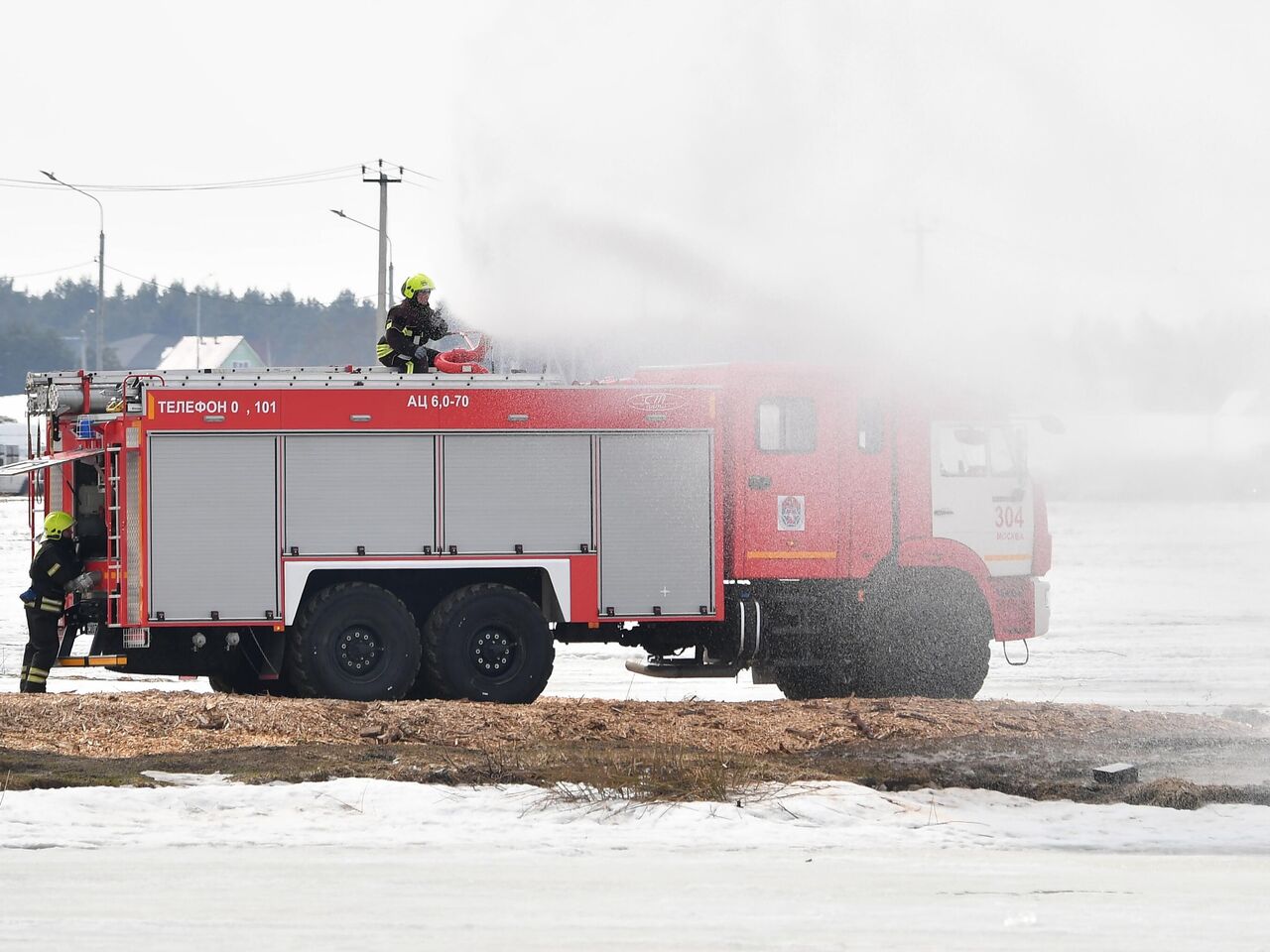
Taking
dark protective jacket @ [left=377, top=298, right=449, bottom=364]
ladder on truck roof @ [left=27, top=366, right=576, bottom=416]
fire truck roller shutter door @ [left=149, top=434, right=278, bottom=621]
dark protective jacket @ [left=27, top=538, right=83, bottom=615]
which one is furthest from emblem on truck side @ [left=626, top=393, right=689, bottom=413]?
dark protective jacket @ [left=27, top=538, right=83, bottom=615]

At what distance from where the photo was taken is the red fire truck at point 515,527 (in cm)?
1330

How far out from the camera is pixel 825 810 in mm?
9047

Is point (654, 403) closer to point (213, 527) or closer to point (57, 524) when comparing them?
point (213, 527)

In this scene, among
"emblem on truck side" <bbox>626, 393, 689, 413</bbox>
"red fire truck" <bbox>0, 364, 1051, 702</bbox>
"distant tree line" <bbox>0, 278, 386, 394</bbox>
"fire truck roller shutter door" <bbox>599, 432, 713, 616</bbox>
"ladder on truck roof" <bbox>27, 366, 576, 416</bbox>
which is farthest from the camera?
"distant tree line" <bbox>0, 278, 386, 394</bbox>

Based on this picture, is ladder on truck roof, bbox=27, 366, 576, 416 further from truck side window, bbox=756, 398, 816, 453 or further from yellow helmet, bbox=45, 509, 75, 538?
truck side window, bbox=756, 398, 816, 453

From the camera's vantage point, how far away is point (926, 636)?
14312 mm

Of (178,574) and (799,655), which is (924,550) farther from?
(178,574)

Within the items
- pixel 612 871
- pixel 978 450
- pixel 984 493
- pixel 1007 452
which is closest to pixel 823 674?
pixel 984 493

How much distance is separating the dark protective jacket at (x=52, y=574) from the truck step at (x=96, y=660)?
1.23ft

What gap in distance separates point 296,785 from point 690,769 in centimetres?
211

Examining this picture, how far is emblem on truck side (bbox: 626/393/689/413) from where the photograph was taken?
1375cm

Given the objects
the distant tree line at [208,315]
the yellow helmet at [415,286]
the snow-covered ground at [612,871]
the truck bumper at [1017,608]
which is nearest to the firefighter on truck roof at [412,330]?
the yellow helmet at [415,286]

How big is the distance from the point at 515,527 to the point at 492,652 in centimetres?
96

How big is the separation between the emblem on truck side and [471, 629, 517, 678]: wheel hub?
2.02 meters
